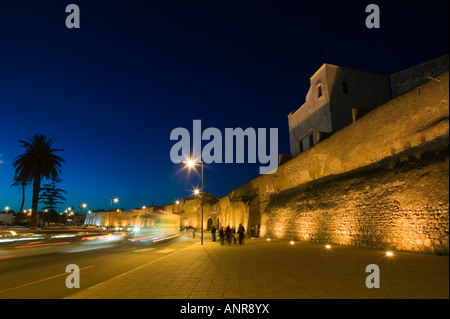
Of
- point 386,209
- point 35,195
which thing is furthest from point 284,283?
point 35,195

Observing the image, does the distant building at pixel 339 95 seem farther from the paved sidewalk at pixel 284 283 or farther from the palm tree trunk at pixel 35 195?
the palm tree trunk at pixel 35 195

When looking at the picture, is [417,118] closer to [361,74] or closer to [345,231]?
[345,231]

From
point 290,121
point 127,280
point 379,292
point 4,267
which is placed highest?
point 290,121

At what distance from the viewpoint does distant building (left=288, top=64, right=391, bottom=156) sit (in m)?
27.6

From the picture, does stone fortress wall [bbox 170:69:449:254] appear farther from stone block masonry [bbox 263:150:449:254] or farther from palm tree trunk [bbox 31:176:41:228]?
palm tree trunk [bbox 31:176:41:228]

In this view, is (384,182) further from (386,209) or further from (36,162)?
(36,162)

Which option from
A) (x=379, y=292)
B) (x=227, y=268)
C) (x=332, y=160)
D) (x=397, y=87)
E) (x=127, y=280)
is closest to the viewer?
(x=379, y=292)

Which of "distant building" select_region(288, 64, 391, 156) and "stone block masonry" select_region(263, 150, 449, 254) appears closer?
"stone block masonry" select_region(263, 150, 449, 254)

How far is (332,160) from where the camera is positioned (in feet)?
61.1

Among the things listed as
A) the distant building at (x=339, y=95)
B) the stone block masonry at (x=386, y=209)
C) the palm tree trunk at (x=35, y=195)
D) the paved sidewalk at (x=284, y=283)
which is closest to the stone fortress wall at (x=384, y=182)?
the stone block masonry at (x=386, y=209)

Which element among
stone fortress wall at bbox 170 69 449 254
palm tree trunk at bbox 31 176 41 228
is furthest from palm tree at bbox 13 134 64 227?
stone fortress wall at bbox 170 69 449 254
